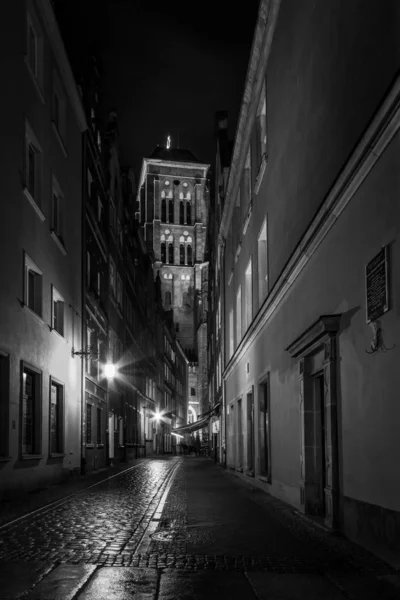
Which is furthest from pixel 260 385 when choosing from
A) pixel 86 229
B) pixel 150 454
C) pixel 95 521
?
pixel 150 454

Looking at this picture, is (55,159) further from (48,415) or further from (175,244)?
(175,244)

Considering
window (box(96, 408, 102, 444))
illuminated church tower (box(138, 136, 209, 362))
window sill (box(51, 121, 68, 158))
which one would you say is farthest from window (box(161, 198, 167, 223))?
window sill (box(51, 121, 68, 158))

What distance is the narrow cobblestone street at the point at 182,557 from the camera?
623 cm

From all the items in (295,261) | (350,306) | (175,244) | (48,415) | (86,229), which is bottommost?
(48,415)

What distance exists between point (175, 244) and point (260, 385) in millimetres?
104544

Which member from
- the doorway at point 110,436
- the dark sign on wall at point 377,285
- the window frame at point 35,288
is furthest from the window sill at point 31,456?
the doorway at point 110,436

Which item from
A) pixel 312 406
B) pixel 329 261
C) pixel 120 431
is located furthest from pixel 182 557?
pixel 120 431

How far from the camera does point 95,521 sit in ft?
36.8

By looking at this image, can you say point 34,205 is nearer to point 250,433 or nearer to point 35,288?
point 35,288

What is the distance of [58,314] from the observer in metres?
21.8

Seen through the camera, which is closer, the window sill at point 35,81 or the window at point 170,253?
the window sill at point 35,81

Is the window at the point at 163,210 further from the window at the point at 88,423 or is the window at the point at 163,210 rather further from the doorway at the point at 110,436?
the window at the point at 88,423

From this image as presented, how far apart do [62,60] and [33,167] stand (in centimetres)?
453

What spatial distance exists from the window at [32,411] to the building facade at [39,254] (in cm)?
3
